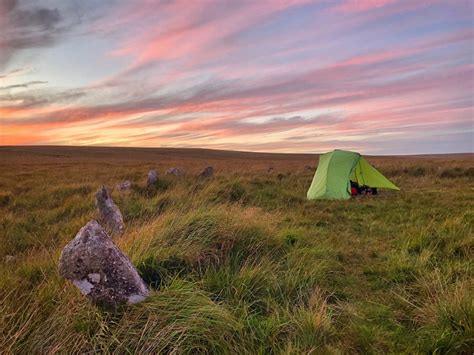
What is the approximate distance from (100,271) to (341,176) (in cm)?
1088

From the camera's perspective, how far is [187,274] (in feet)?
16.4

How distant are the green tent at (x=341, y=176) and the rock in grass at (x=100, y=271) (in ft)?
32.4

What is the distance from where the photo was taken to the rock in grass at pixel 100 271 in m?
3.92

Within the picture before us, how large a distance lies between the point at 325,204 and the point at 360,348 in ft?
27.8

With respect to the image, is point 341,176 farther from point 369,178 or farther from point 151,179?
point 151,179

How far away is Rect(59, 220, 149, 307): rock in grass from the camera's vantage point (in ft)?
12.9

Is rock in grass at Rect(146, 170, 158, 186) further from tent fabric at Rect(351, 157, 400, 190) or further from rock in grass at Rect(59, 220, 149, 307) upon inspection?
rock in grass at Rect(59, 220, 149, 307)

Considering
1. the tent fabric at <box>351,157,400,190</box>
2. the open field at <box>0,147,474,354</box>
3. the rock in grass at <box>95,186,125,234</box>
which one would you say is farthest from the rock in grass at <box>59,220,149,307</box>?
the tent fabric at <box>351,157,400,190</box>

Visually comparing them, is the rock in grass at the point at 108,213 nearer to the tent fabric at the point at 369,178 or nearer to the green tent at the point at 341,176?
the green tent at the point at 341,176

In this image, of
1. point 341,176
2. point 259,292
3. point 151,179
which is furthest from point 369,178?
point 259,292

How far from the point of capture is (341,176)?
13.6 metres

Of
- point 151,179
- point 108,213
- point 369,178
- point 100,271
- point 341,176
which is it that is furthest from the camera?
point 151,179

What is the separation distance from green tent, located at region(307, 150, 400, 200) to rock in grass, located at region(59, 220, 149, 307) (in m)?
9.87

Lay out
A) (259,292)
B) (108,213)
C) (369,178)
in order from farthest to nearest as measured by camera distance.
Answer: (369,178) < (108,213) < (259,292)
